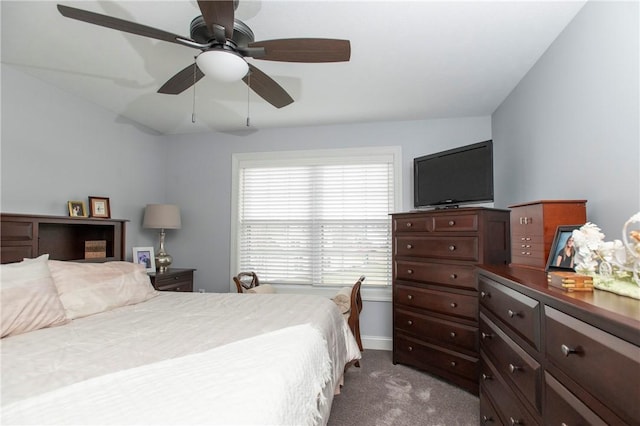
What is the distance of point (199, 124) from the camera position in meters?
3.81

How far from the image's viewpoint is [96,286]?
2.03 m

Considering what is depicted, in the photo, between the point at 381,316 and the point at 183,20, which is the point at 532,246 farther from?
the point at 183,20

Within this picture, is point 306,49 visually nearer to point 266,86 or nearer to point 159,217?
point 266,86

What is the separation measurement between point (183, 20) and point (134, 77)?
3.39ft

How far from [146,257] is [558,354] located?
374cm

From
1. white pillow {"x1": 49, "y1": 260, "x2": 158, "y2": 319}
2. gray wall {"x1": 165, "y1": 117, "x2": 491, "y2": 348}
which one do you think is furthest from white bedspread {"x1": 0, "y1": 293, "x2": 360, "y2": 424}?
gray wall {"x1": 165, "y1": 117, "x2": 491, "y2": 348}

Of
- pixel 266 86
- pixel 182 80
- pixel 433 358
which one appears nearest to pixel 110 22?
pixel 182 80

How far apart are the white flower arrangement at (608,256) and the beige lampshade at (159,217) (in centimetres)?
360

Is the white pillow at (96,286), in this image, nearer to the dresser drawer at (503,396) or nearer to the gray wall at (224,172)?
the gray wall at (224,172)

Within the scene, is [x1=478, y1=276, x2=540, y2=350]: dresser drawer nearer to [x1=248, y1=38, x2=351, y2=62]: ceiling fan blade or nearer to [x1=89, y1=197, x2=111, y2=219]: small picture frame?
[x1=248, y1=38, x2=351, y2=62]: ceiling fan blade

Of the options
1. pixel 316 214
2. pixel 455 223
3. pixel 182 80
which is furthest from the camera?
pixel 316 214

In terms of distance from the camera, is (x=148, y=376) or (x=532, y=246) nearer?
(x=148, y=376)

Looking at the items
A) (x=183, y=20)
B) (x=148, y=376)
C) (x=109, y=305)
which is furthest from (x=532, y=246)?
(x=109, y=305)

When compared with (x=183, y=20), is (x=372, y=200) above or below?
below
